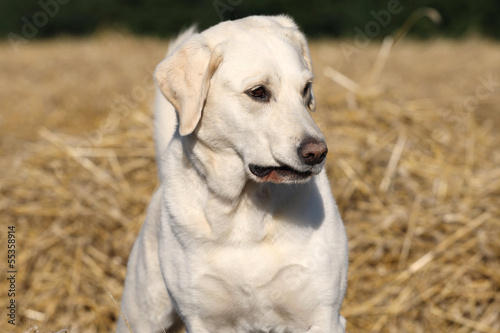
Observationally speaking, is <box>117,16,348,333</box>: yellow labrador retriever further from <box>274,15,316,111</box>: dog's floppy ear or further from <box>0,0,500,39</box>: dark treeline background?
<box>0,0,500,39</box>: dark treeline background

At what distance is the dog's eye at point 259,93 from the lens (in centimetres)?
228

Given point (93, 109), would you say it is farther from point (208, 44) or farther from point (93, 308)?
point (208, 44)

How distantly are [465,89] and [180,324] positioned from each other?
18.0 feet

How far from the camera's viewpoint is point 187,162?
2.52 m

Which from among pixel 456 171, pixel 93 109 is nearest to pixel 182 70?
pixel 456 171

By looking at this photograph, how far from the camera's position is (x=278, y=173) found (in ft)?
7.50

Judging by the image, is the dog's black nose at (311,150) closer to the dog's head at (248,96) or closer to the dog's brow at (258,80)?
the dog's head at (248,96)

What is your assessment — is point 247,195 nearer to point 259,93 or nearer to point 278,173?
point 278,173

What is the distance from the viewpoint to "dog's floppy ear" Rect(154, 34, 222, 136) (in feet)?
7.54

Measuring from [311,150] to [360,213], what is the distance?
1.96 m
